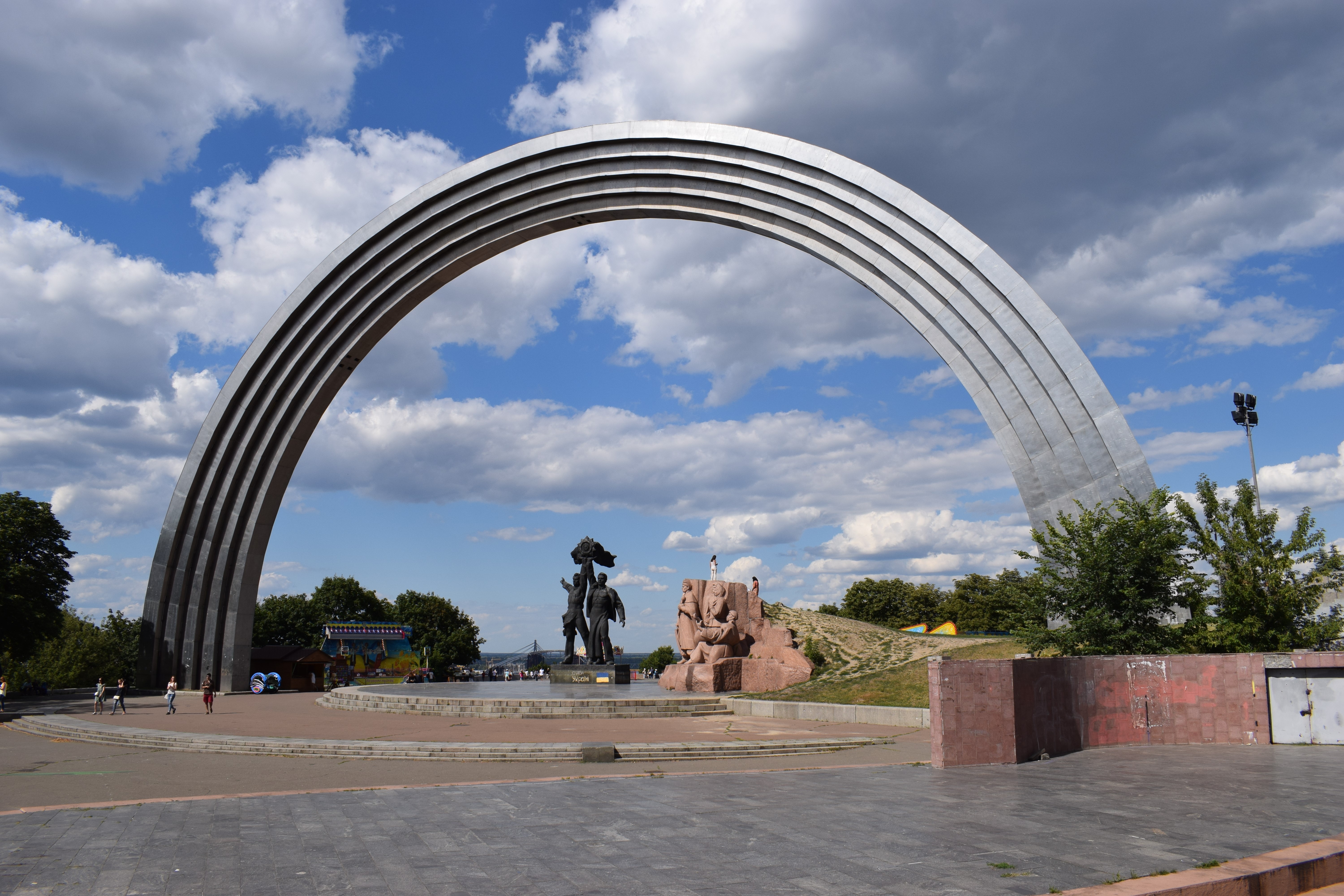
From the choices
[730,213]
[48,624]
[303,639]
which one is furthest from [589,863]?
[303,639]

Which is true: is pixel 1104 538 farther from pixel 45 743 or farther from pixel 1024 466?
pixel 45 743

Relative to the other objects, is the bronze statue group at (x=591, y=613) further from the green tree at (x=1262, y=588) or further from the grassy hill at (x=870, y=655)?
the green tree at (x=1262, y=588)

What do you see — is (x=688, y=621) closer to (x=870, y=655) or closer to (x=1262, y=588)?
(x=870, y=655)

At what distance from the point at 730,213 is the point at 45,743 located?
25.1 m

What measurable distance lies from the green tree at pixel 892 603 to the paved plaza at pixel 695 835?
61903 mm

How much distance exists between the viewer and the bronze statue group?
2827 centimetres

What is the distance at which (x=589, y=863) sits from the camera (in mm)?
6219

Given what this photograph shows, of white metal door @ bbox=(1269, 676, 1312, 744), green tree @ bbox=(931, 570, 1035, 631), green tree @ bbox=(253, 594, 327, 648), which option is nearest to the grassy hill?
white metal door @ bbox=(1269, 676, 1312, 744)

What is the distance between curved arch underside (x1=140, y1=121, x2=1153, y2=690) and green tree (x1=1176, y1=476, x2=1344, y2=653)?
539cm

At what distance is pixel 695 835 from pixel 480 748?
25.2ft

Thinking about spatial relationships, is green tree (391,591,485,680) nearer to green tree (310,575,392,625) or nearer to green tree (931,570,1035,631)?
green tree (310,575,392,625)

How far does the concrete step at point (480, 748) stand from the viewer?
13492mm

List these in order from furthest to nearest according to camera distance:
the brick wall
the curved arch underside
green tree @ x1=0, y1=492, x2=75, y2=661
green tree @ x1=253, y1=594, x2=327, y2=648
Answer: green tree @ x1=253, y1=594, x2=327, y2=648, green tree @ x1=0, y1=492, x2=75, y2=661, the curved arch underside, the brick wall

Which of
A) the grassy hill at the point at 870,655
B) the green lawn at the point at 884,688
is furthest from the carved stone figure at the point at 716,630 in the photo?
the green lawn at the point at 884,688
